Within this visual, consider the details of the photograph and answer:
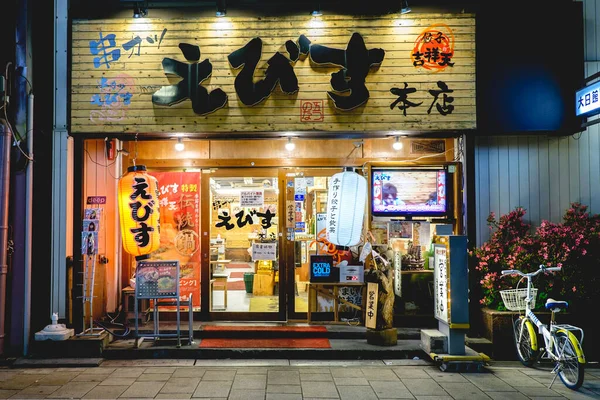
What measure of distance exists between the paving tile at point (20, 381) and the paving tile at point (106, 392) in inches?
53.0

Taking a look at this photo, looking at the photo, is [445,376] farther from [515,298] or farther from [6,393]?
[6,393]

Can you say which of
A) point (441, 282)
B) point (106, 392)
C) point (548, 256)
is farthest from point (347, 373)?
point (548, 256)

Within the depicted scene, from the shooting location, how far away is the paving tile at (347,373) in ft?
25.9

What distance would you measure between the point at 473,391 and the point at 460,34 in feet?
24.0

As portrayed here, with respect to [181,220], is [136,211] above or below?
above

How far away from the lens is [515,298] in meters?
8.43

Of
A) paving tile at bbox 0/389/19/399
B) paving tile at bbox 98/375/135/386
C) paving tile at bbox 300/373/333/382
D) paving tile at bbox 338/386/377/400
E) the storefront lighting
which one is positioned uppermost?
the storefront lighting

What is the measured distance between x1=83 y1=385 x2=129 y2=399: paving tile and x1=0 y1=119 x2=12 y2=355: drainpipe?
3.20m

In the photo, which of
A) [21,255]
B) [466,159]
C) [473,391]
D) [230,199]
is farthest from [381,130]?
[21,255]

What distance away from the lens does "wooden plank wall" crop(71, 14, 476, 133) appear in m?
9.26

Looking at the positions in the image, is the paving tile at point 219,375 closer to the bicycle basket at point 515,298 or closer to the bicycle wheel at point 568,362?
the bicycle basket at point 515,298

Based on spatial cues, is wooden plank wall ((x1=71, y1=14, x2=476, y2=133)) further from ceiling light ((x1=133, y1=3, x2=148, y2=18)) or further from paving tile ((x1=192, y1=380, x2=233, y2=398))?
paving tile ((x1=192, y1=380, x2=233, y2=398))

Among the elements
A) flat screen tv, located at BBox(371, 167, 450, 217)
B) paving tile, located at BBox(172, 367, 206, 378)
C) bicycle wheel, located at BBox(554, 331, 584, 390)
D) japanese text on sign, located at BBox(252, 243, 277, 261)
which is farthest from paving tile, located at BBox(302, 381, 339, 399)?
flat screen tv, located at BBox(371, 167, 450, 217)

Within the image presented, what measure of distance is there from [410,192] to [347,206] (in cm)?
208
